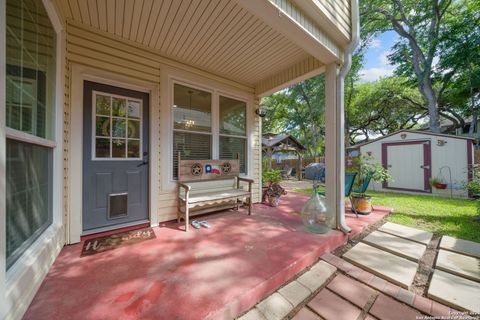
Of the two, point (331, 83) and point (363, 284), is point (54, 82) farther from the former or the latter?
point (363, 284)

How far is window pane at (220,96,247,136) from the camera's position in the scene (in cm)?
365

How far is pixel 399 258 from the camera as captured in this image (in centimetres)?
206

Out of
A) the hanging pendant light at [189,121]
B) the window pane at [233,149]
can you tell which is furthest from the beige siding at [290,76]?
the hanging pendant light at [189,121]

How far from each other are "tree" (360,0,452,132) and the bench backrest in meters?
10.3

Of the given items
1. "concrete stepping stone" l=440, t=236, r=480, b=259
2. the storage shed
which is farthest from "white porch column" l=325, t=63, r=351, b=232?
the storage shed

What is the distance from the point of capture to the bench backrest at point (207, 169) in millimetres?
2992

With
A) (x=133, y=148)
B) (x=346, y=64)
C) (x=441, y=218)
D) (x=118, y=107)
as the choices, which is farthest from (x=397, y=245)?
(x=118, y=107)

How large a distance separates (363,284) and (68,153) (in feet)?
11.3

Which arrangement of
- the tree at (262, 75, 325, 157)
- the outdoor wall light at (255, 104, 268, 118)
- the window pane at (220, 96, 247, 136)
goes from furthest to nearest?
the tree at (262, 75, 325, 157)
the outdoor wall light at (255, 104, 268, 118)
the window pane at (220, 96, 247, 136)

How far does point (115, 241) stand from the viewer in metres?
2.25

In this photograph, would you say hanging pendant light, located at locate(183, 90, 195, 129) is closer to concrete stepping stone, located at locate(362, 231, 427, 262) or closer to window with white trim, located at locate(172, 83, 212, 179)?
window with white trim, located at locate(172, 83, 212, 179)

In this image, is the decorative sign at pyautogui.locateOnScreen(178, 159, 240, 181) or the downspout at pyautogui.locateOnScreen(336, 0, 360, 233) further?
the decorative sign at pyautogui.locateOnScreen(178, 159, 240, 181)

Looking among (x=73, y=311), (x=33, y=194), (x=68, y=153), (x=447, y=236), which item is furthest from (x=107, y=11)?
(x=447, y=236)

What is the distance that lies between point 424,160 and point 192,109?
7429mm
